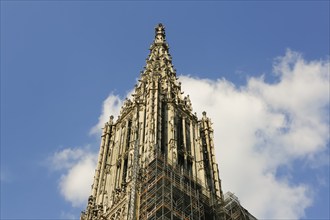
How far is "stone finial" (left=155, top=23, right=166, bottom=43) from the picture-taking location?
69000 mm

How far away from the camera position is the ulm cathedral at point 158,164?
123ft

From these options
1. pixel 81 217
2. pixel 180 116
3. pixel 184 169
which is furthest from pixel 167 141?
pixel 81 217

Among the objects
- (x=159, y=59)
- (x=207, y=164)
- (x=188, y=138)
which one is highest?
(x=159, y=59)

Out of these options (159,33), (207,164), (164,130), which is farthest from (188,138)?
(159,33)

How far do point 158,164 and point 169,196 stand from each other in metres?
3.27

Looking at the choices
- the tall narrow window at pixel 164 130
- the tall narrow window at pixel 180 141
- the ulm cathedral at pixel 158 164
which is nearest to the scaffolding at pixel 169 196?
the ulm cathedral at pixel 158 164

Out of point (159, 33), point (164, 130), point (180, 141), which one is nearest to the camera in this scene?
point (164, 130)

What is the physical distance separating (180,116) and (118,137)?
20.3ft

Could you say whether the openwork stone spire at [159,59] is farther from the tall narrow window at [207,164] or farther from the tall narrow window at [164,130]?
the tall narrow window at [207,164]

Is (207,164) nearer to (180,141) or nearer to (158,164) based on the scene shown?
(180,141)

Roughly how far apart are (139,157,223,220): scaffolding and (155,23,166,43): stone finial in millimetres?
30739

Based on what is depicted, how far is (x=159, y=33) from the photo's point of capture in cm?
7062

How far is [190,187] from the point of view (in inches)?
1547

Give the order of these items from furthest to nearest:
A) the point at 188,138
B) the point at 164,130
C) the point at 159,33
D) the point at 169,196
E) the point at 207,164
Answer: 1. the point at 159,33
2. the point at 188,138
3. the point at 207,164
4. the point at 164,130
5. the point at 169,196
